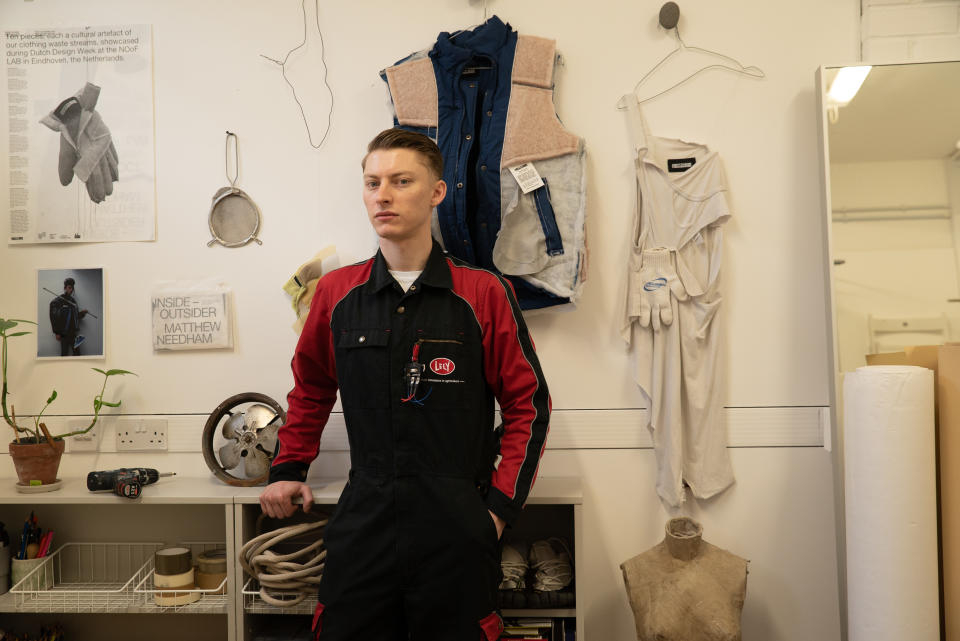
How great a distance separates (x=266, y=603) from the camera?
224 centimetres

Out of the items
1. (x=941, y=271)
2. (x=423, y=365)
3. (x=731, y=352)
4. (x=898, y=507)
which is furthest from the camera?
(x=731, y=352)

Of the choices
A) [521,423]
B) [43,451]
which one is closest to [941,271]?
[521,423]

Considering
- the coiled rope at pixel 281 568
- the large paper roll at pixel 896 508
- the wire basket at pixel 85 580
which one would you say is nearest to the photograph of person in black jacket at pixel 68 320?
the wire basket at pixel 85 580

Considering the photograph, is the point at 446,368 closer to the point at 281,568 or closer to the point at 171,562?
the point at 281,568

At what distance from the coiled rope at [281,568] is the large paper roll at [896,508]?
1592 mm

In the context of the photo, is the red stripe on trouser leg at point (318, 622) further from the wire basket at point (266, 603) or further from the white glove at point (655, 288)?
the white glove at point (655, 288)

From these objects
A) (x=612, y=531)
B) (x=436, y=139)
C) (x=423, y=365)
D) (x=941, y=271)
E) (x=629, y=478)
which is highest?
(x=436, y=139)

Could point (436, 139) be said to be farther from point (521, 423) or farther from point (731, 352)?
point (731, 352)

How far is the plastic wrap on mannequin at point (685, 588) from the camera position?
2.09 m

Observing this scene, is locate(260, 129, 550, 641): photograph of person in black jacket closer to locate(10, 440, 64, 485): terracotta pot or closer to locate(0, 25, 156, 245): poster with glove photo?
locate(10, 440, 64, 485): terracotta pot

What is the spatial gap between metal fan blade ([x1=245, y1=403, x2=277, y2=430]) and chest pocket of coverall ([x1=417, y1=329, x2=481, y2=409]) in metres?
0.90

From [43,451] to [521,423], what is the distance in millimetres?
1699

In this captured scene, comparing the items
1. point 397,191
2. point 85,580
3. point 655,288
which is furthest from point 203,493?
point 655,288

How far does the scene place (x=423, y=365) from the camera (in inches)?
73.2
